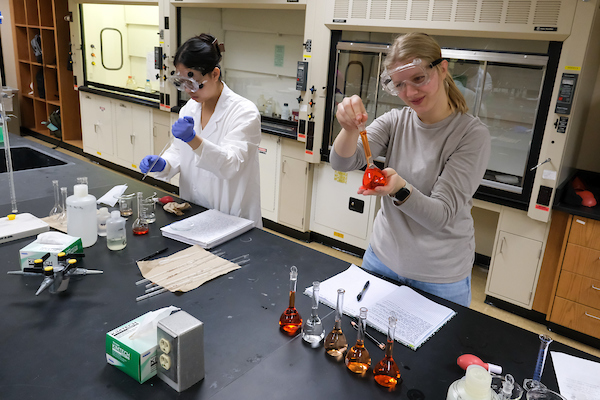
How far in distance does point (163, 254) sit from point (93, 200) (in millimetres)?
310

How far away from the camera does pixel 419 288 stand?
4.93 feet

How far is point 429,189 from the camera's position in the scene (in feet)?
4.81

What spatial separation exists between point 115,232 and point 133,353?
710mm

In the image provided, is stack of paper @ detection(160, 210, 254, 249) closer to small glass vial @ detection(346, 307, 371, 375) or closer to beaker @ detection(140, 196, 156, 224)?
beaker @ detection(140, 196, 156, 224)

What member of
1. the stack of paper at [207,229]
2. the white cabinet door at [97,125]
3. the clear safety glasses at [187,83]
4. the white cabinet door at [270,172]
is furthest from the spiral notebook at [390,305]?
the white cabinet door at [97,125]

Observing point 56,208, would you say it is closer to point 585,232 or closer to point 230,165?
point 230,165

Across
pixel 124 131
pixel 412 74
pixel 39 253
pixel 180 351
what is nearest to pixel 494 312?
pixel 412 74

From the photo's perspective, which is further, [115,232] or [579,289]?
[579,289]

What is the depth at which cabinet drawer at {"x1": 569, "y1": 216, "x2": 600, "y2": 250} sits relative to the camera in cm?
245

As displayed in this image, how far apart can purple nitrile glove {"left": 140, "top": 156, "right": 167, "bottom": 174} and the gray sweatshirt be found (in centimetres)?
87

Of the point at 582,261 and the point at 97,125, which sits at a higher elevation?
the point at 97,125

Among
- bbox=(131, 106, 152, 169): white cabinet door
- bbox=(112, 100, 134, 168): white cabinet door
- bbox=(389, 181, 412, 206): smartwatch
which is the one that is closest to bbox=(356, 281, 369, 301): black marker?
bbox=(389, 181, 412, 206): smartwatch

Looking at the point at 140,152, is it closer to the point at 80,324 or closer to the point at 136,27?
the point at 136,27

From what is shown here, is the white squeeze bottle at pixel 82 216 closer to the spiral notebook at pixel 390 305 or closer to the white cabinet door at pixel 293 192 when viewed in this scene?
the spiral notebook at pixel 390 305
